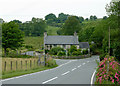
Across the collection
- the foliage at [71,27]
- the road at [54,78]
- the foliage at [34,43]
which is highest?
the foliage at [71,27]

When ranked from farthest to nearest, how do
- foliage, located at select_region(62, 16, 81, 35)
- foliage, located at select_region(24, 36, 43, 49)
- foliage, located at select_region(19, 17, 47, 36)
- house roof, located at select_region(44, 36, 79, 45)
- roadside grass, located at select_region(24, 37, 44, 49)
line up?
foliage, located at select_region(19, 17, 47, 36), foliage, located at select_region(62, 16, 81, 35), roadside grass, located at select_region(24, 37, 44, 49), foliage, located at select_region(24, 36, 43, 49), house roof, located at select_region(44, 36, 79, 45)

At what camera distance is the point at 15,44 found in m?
44.3

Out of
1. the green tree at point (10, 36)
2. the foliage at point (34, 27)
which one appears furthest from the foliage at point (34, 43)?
the green tree at point (10, 36)

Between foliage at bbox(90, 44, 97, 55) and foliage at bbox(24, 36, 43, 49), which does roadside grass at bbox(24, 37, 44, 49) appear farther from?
foliage at bbox(90, 44, 97, 55)

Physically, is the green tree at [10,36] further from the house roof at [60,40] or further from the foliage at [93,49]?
the foliage at [93,49]

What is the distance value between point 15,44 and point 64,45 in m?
25.5

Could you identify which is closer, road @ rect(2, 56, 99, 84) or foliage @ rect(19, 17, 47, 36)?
road @ rect(2, 56, 99, 84)

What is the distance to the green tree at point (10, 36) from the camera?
142 feet

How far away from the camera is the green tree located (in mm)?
43344

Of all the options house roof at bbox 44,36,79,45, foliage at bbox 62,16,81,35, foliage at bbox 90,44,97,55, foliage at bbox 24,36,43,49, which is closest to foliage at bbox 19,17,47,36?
foliage at bbox 62,16,81,35

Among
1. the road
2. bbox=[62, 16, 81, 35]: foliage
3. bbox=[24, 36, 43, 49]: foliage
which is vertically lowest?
the road

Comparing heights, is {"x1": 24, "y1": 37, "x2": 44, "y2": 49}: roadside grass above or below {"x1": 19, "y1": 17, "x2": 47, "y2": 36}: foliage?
below

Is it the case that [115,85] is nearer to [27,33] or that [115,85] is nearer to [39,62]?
[39,62]

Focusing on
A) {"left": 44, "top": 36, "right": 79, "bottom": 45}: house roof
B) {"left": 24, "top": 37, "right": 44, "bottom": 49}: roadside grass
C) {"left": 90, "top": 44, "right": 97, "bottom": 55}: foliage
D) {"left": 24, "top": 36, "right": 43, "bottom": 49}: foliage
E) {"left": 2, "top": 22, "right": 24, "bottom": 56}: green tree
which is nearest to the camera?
{"left": 2, "top": 22, "right": 24, "bottom": 56}: green tree
